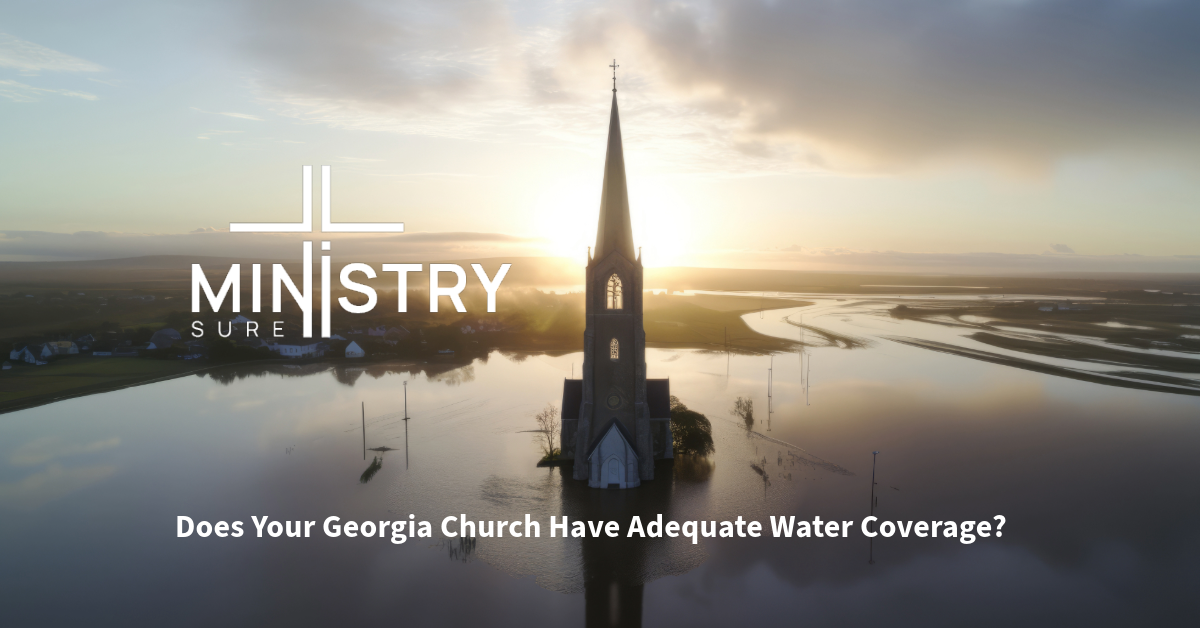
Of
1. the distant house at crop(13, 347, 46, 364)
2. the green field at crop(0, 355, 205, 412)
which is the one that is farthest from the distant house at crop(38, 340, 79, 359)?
the green field at crop(0, 355, 205, 412)

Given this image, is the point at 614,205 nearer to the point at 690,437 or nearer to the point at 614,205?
the point at 614,205

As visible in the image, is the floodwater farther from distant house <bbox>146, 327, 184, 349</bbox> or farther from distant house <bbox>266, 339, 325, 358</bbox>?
distant house <bbox>146, 327, 184, 349</bbox>

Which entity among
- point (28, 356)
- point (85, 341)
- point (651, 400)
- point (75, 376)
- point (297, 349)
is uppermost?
point (651, 400)

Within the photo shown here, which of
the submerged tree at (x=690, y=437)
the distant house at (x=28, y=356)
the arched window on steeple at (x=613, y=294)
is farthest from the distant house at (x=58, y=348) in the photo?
the submerged tree at (x=690, y=437)

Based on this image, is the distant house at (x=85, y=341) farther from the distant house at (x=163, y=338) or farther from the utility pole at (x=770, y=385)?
the utility pole at (x=770, y=385)

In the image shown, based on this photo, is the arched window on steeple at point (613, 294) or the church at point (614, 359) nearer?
the church at point (614, 359)

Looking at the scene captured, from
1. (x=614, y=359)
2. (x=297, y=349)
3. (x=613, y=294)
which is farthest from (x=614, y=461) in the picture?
(x=297, y=349)
